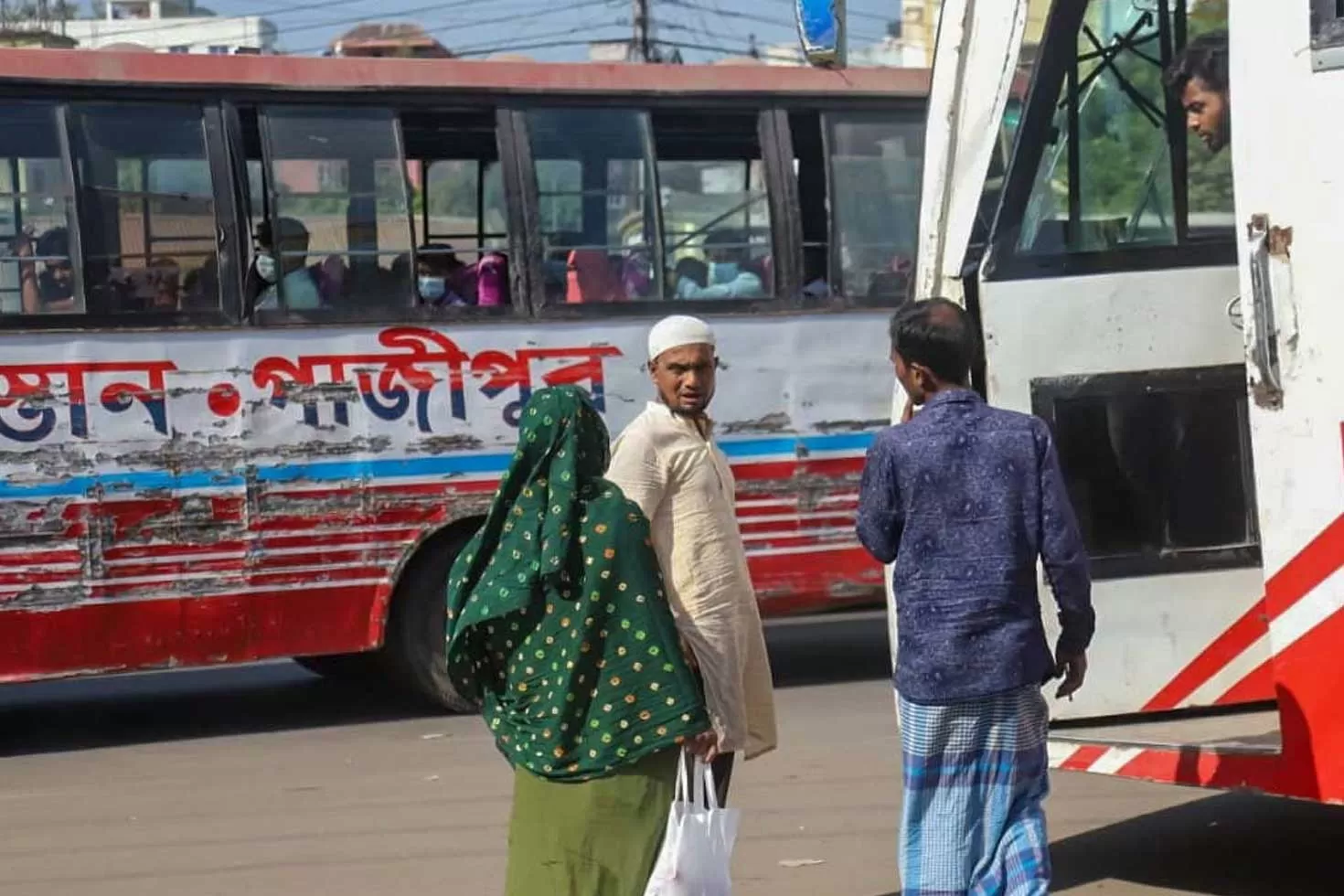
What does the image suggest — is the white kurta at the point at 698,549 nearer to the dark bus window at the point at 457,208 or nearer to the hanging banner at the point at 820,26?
the hanging banner at the point at 820,26

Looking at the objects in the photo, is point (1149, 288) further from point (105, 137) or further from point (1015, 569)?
point (105, 137)

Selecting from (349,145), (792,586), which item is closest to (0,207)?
(349,145)

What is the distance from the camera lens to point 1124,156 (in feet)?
20.0

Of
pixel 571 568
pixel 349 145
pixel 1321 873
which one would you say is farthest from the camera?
pixel 349 145

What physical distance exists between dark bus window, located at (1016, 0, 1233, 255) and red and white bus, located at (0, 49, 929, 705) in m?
3.98

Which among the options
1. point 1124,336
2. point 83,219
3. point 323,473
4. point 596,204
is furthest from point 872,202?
point 1124,336

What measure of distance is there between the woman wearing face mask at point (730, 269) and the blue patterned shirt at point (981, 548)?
5388 mm

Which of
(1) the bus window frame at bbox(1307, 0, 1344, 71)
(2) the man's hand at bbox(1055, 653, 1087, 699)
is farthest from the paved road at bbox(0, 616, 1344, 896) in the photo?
(1) the bus window frame at bbox(1307, 0, 1344, 71)

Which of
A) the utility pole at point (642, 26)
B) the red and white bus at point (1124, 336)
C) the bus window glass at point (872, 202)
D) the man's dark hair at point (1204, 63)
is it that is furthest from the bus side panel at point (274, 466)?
the utility pole at point (642, 26)

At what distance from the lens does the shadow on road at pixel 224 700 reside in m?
9.85

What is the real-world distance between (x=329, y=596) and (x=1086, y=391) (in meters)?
4.44

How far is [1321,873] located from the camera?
6379mm

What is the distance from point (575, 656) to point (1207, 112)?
2.51 m

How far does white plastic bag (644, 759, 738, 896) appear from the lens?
458cm
